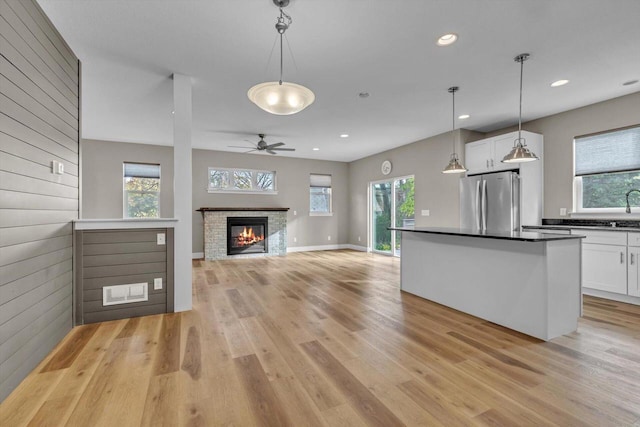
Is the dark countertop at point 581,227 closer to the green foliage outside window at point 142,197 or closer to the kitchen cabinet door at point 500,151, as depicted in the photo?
the kitchen cabinet door at point 500,151

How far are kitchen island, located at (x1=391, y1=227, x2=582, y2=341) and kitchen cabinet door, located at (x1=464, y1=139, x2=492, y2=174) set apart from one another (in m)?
2.52

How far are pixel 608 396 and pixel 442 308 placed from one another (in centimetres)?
175

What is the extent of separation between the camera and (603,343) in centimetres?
255

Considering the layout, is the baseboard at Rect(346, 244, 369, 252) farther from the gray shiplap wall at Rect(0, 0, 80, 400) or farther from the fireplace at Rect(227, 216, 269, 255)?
the gray shiplap wall at Rect(0, 0, 80, 400)

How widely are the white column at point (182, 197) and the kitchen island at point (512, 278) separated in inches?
119

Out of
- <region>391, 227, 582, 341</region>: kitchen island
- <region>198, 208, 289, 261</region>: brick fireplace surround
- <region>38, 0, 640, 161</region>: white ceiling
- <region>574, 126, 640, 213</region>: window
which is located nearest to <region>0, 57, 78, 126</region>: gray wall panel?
<region>38, 0, 640, 161</region>: white ceiling

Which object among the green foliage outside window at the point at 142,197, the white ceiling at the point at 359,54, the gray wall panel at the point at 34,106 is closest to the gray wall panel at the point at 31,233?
the gray wall panel at the point at 34,106

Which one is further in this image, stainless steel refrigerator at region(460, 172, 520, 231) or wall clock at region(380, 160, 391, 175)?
wall clock at region(380, 160, 391, 175)

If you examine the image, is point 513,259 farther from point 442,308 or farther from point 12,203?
point 12,203

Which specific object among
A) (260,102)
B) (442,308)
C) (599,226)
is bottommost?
(442,308)

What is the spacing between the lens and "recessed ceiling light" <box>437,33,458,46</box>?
108 inches

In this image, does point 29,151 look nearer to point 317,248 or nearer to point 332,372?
point 332,372

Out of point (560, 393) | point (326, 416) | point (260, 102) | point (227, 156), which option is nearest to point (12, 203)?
point (260, 102)

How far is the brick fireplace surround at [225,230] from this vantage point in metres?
7.18
